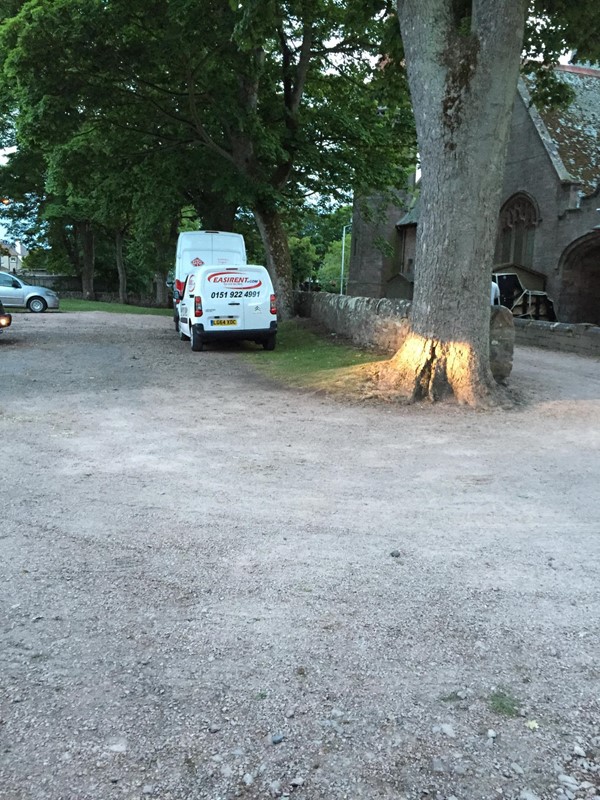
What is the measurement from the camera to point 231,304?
1531cm

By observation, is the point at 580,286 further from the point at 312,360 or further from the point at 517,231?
the point at 312,360

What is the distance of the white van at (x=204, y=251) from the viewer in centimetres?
2077

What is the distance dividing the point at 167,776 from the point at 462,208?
8.46 m

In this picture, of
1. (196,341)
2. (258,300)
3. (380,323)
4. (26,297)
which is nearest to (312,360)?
(380,323)

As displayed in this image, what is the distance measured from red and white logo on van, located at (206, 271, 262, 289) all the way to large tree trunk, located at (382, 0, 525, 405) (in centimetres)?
614

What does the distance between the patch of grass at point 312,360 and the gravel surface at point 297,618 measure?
391 cm

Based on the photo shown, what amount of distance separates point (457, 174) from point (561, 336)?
9.95 metres

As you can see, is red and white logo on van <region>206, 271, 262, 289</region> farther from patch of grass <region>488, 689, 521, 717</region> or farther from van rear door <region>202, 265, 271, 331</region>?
patch of grass <region>488, 689, 521, 717</region>

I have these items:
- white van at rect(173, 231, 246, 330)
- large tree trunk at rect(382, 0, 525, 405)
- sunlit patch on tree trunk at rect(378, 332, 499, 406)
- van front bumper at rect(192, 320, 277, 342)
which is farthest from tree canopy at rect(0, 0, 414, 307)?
sunlit patch on tree trunk at rect(378, 332, 499, 406)

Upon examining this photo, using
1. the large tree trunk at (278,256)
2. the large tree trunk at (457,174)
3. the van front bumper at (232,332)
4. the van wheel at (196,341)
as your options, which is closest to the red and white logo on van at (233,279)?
the van front bumper at (232,332)

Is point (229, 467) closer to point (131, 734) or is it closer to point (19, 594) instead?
point (19, 594)

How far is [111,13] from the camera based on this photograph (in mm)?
15562

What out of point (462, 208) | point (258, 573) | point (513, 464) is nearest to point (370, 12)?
point (462, 208)

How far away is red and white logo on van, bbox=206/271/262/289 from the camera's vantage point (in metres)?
15.2
